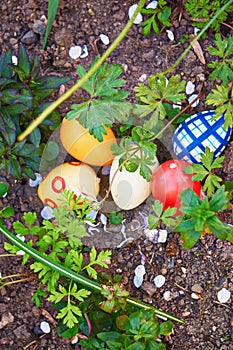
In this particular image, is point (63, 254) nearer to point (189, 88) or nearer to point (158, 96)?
point (158, 96)

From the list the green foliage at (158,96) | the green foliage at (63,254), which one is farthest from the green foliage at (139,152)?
the green foliage at (63,254)

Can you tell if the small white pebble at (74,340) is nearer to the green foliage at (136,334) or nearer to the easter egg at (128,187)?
the green foliage at (136,334)

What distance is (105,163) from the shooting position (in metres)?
1.71

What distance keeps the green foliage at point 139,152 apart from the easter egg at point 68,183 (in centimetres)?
12

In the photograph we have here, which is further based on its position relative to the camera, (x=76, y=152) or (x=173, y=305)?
(x=173, y=305)

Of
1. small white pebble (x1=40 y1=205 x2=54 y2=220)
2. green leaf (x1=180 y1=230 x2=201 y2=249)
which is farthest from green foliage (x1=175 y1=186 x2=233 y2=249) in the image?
small white pebble (x1=40 y1=205 x2=54 y2=220)

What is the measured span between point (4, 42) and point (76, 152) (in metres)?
0.42

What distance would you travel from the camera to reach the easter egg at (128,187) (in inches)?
63.6

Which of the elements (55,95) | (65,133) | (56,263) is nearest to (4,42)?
(55,95)

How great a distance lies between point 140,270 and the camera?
1776 millimetres

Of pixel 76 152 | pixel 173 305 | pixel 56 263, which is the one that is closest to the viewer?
pixel 56 263

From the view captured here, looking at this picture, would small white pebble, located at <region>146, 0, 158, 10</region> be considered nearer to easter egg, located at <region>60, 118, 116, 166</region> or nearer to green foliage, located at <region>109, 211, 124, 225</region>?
easter egg, located at <region>60, 118, 116, 166</region>

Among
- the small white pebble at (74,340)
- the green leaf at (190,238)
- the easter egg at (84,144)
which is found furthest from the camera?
the small white pebble at (74,340)

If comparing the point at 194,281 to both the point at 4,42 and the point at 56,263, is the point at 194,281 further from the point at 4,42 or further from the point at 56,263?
the point at 4,42
